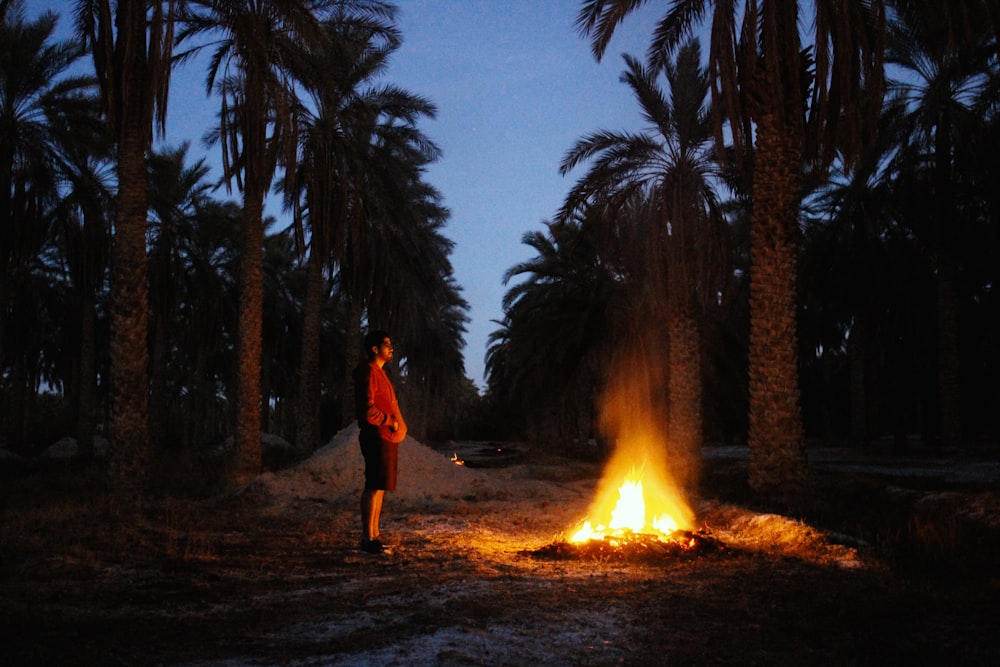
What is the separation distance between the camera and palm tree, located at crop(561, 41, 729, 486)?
62.6ft

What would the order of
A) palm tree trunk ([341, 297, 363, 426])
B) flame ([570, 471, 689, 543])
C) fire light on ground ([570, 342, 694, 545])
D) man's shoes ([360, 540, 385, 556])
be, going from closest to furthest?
man's shoes ([360, 540, 385, 556]) → flame ([570, 471, 689, 543]) → fire light on ground ([570, 342, 694, 545]) → palm tree trunk ([341, 297, 363, 426])

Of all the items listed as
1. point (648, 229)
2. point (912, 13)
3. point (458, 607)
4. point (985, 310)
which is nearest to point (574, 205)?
point (648, 229)

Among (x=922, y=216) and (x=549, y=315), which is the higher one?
(x=922, y=216)

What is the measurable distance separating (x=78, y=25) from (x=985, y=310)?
97.8 ft

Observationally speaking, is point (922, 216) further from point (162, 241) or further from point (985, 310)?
point (162, 241)

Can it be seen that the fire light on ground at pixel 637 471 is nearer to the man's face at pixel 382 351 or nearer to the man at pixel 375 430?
the man at pixel 375 430

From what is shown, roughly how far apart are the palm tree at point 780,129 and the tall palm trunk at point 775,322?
2 cm

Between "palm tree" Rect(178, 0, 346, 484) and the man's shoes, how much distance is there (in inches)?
315

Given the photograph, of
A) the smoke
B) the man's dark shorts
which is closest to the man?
the man's dark shorts

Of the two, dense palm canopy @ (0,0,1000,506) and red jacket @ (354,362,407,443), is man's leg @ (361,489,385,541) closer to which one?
red jacket @ (354,362,407,443)

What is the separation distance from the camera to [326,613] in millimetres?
4973

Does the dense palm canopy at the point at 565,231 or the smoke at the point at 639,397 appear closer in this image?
the dense palm canopy at the point at 565,231

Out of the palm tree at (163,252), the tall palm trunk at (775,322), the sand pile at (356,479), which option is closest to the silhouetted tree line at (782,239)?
the tall palm trunk at (775,322)

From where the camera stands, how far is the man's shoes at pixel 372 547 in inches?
294
